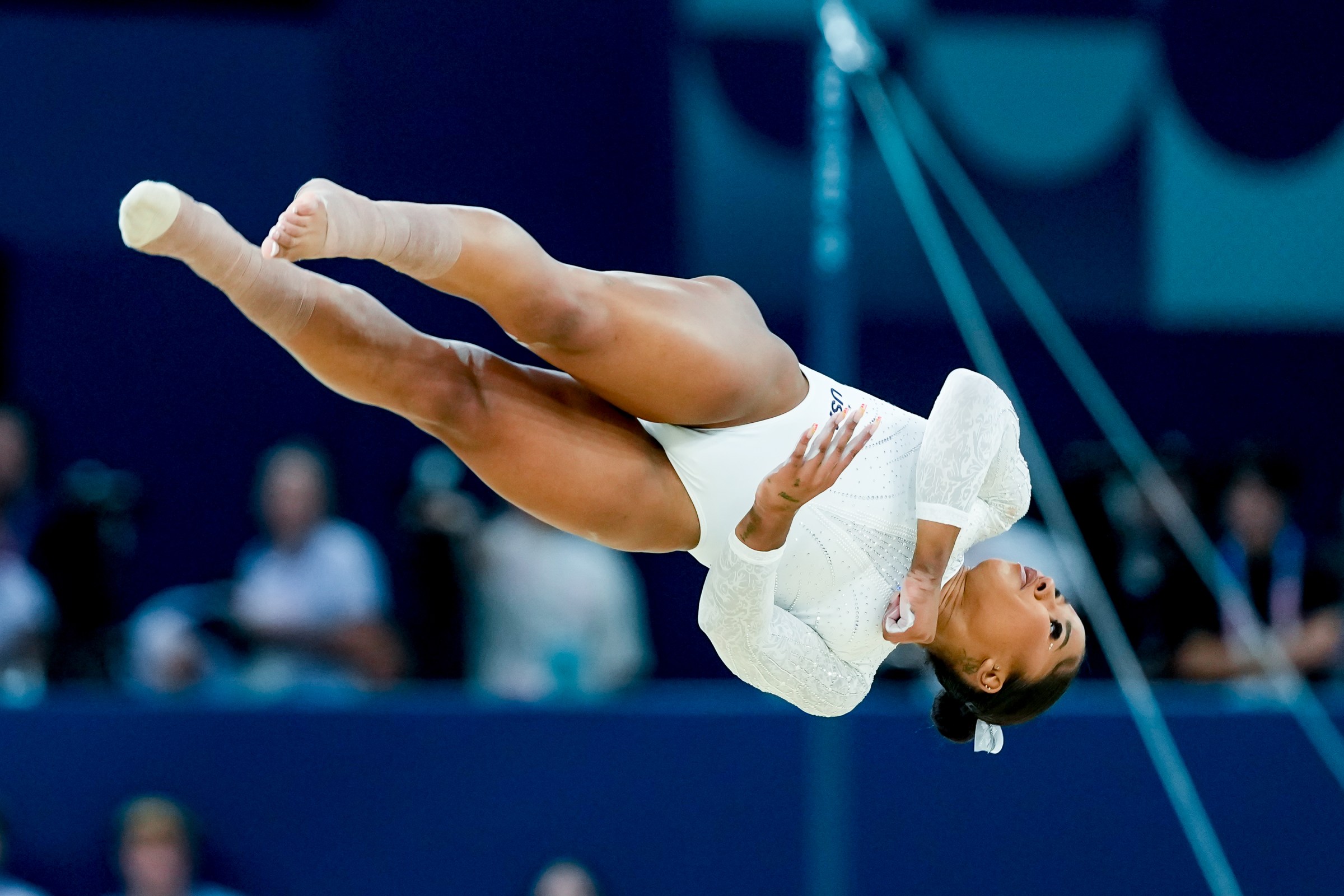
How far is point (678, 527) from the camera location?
2936 millimetres

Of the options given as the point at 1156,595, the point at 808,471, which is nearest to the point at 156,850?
the point at 808,471

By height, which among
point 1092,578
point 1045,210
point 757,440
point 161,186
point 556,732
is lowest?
point 556,732

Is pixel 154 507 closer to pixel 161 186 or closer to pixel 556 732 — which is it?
pixel 556 732

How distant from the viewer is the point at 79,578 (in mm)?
5094

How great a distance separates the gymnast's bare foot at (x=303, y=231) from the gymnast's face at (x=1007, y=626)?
127cm

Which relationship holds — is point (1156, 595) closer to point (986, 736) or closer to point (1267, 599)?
point (1267, 599)

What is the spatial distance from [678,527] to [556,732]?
1.81 meters

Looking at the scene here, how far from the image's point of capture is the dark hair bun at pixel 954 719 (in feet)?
9.93

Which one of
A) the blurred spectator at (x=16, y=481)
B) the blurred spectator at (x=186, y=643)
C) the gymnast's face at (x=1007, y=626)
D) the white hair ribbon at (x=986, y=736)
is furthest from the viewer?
the blurred spectator at (x=16, y=481)

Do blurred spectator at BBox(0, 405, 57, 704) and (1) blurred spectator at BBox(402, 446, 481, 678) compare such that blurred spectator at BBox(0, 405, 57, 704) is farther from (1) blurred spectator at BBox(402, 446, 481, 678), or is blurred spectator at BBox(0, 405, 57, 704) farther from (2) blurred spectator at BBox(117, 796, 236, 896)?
(1) blurred spectator at BBox(402, 446, 481, 678)

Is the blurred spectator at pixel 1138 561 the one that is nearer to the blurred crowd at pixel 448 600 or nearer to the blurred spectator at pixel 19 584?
the blurred crowd at pixel 448 600

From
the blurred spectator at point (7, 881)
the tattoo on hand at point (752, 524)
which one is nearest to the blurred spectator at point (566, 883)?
the blurred spectator at point (7, 881)

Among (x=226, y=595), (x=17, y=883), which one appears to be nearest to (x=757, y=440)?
(x=17, y=883)

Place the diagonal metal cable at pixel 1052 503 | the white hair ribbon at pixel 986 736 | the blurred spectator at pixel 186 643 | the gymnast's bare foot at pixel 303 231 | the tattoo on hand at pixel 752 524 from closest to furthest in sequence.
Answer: the gymnast's bare foot at pixel 303 231 < the tattoo on hand at pixel 752 524 < the white hair ribbon at pixel 986 736 < the diagonal metal cable at pixel 1052 503 < the blurred spectator at pixel 186 643
